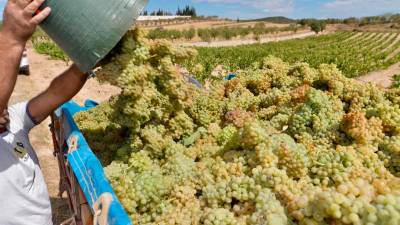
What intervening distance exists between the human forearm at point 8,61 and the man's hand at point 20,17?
0.02 m

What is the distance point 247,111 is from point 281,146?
1.25 metres

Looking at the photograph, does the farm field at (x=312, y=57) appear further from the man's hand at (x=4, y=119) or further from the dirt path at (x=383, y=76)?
the man's hand at (x=4, y=119)

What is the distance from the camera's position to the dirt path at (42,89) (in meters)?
4.86

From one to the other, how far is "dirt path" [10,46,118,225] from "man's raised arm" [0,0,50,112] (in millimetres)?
3249

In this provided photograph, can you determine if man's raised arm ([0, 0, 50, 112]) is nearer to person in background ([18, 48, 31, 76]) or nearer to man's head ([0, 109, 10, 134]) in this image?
man's head ([0, 109, 10, 134])

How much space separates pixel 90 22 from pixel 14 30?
40 centimetres

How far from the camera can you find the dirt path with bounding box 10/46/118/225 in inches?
191

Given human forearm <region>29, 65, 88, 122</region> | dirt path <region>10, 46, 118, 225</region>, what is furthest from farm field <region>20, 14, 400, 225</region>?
dirt path <region>10, 46, 118, 225</region>

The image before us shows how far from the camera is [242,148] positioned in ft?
8.10

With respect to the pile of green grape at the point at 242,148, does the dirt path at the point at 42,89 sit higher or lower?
lower

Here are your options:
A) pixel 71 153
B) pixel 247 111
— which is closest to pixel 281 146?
pixel 247 111

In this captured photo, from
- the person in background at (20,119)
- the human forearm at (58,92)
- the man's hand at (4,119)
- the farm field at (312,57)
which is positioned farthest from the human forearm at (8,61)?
the farm field at (312,57)

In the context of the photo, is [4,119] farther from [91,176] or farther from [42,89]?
[42,89]

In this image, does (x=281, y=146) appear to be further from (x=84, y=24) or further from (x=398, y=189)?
(x=84, y=24)
